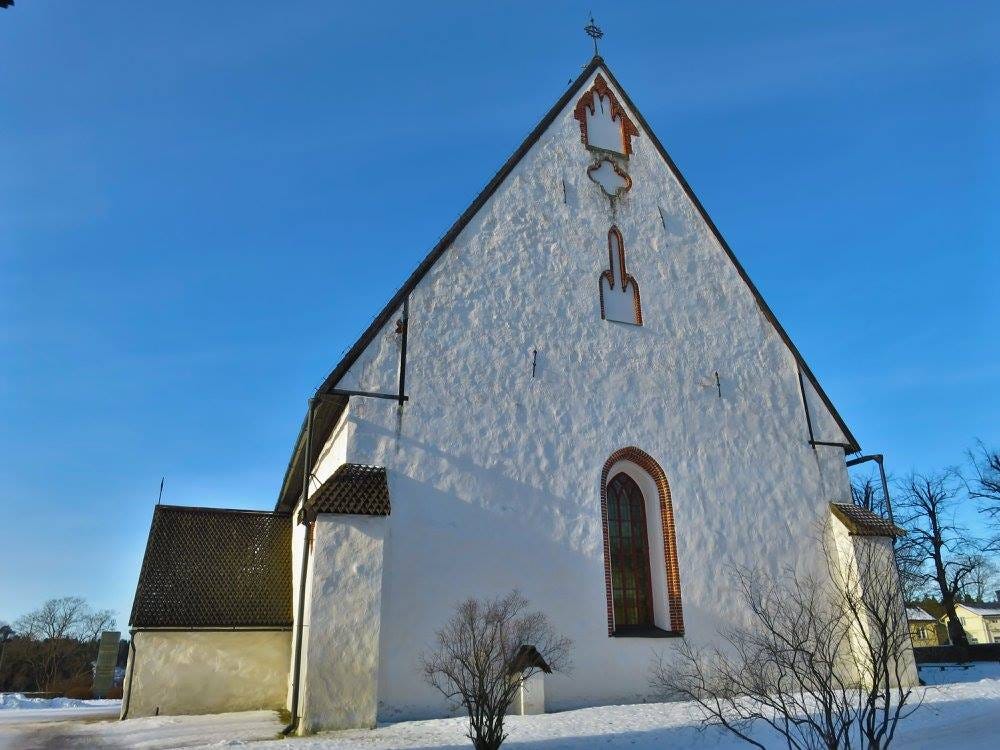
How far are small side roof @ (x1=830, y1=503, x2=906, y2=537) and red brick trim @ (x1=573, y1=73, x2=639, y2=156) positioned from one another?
32.5 ft

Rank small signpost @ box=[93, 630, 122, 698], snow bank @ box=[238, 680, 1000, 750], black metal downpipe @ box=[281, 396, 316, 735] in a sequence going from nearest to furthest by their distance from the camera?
1. snow bank @ box=[238, 680, 1000, 750]
2. black metal downpipe @ box=[281, 396, 316, 735]
3. small signpost @ box=[93, 630, 122, 698]

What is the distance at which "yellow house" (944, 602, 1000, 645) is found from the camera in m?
72.9

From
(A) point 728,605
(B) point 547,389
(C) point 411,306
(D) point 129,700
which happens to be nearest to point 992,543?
(A) point 728,605

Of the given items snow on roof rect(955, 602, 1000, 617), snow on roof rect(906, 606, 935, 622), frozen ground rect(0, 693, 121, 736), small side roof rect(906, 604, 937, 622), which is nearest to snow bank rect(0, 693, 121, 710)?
frozen ground rect(0, 693, 121, 736)

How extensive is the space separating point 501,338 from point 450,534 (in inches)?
166

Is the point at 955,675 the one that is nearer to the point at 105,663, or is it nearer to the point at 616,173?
the point at 616,173

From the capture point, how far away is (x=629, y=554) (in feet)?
50.2

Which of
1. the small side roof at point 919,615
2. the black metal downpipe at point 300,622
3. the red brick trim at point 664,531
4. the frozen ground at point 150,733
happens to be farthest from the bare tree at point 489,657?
the small side roof at point 919,615

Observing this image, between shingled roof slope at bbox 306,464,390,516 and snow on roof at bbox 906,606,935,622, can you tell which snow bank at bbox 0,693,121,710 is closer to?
shingled roof slope at bbox 306,464,390,516

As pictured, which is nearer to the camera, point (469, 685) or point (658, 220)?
point (469, 685)

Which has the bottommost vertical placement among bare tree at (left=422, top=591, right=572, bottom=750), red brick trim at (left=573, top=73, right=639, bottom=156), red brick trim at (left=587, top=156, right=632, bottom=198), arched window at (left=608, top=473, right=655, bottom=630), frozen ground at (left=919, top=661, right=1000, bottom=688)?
frozen ground at (left=919, top=661, right=1000, bottom=688)

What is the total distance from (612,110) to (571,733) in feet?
47.2

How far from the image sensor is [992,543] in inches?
1347

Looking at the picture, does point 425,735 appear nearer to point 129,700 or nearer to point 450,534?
point 450,534
